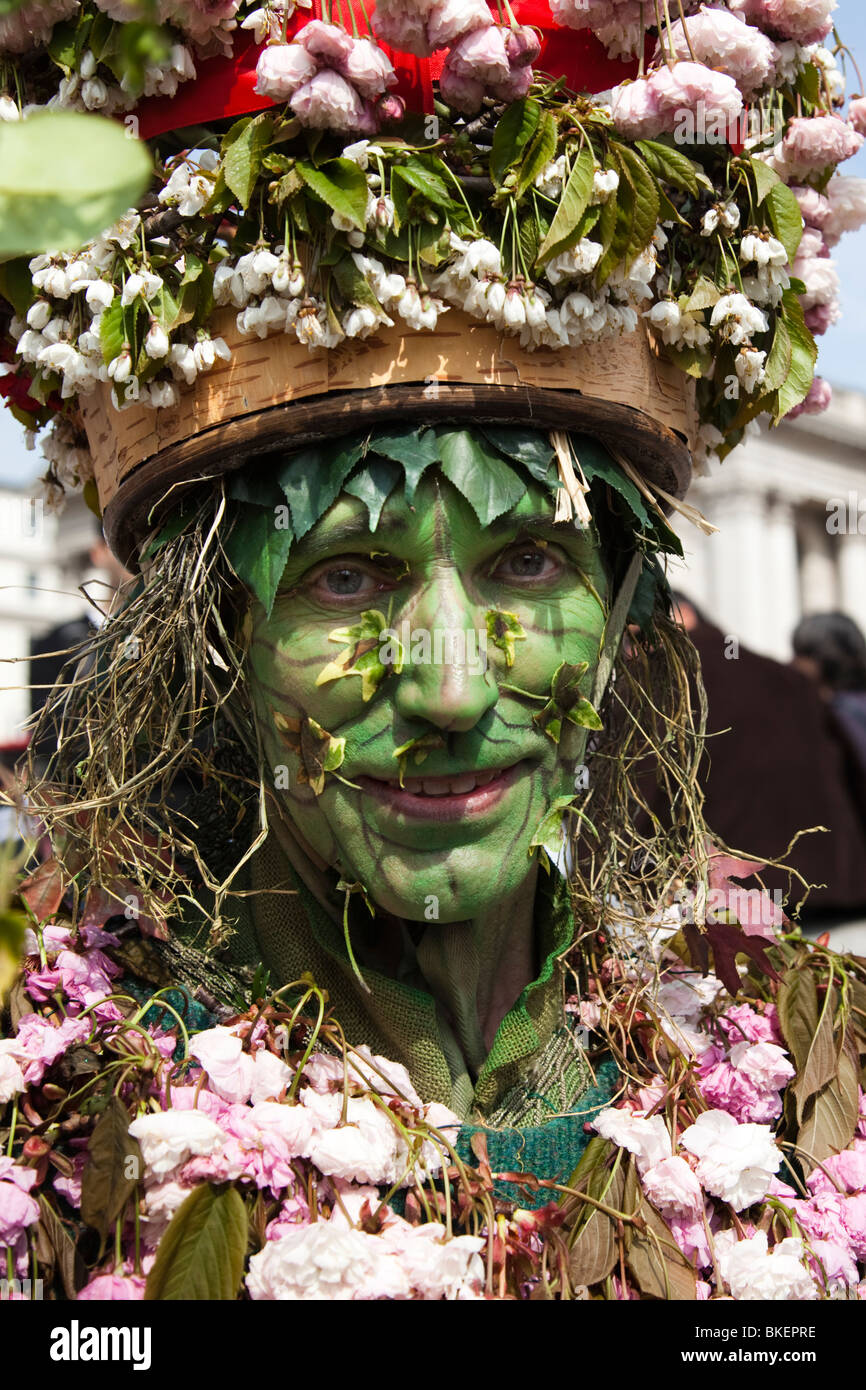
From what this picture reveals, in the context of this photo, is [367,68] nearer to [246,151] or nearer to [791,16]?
[246,151]

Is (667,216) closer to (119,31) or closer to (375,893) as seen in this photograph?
(119,31)

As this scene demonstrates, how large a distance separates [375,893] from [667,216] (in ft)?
3.17

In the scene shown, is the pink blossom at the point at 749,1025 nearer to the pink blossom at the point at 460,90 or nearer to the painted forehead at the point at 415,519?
the painted forehead at the point at 415,519

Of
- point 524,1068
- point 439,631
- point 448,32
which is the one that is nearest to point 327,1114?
point 524,1068

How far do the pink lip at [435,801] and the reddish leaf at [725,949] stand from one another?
51cm

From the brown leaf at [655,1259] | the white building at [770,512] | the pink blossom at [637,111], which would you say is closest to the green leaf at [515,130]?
→ the pink blossom at [637,111]

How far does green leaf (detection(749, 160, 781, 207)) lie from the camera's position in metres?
1.80

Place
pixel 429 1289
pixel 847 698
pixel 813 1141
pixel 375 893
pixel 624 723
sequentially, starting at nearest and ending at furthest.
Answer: pixel 429 1289, pixel 375 893, pixel 813 1141, pixel 624 723, pixel 847 698

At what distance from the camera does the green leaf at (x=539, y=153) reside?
1.64 metres

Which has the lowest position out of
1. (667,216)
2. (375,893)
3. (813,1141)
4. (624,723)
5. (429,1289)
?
(429,1289)

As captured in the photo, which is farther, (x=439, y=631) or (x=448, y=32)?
(x=439, y=631)

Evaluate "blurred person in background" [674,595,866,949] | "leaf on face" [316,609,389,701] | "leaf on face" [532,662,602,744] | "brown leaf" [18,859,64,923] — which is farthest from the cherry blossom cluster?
"blurred person in background" [674,595,866,949]

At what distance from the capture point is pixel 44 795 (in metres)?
2.06

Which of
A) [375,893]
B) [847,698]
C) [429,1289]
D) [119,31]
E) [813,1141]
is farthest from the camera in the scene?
[847,698]
